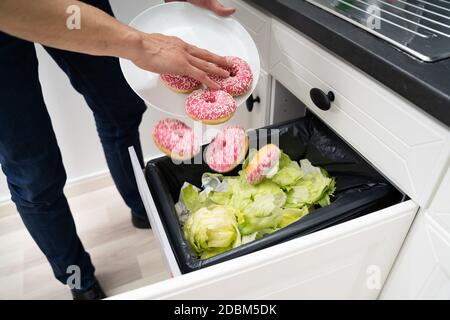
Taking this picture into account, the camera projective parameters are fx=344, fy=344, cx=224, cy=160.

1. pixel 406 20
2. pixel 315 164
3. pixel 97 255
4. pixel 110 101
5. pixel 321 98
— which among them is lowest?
pixel 97 255

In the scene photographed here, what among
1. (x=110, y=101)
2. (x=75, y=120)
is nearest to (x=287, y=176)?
(x=110, y=101)

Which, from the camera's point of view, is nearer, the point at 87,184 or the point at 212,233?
the point at 212,233

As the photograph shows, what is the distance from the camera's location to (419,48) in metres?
0.52

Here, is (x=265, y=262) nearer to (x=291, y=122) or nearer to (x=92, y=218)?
(x=291, y=122)

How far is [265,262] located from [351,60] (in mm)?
348

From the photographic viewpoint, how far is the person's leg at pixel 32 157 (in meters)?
0.62

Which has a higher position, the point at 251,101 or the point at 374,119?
the point at 374,119

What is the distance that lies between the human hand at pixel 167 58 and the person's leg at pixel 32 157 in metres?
0.23

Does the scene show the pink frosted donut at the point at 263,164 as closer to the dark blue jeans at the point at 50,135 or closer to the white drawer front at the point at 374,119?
the white drawer front at the point at 374,119

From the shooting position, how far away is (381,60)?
19.8 inches

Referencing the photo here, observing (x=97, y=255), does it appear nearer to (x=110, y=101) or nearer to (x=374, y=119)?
(x=110, y=101)

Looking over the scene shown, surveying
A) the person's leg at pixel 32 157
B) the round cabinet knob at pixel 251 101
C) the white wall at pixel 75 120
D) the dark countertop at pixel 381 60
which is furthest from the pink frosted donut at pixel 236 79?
the white wall at pixel 75 120

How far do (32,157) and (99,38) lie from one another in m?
0.31

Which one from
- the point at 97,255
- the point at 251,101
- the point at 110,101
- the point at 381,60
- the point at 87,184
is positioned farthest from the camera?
the point at 87,184
